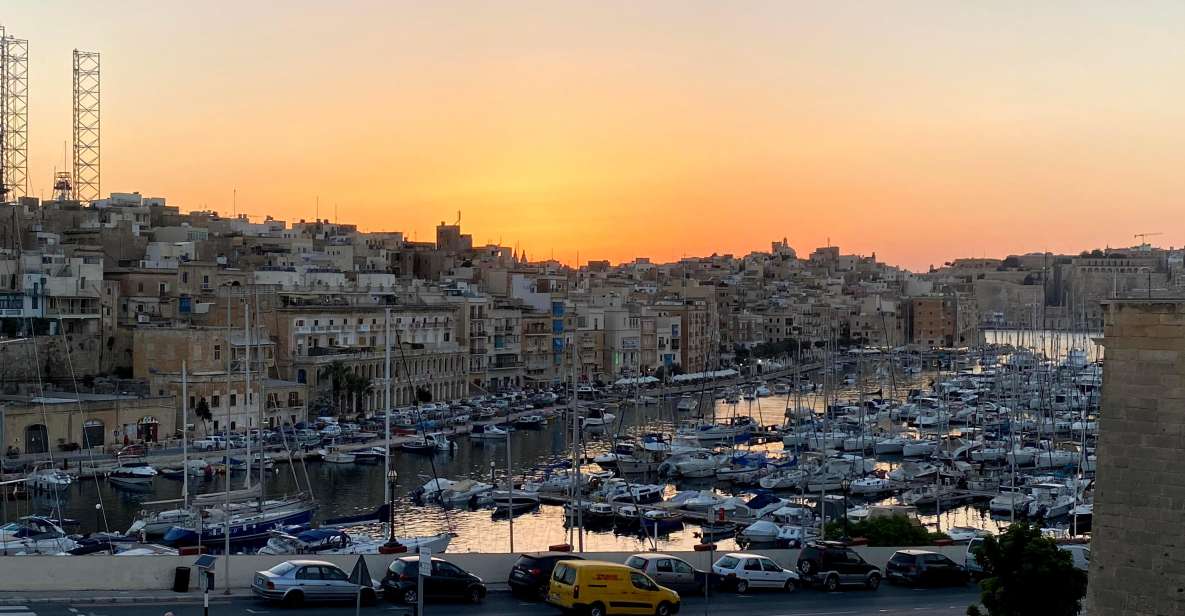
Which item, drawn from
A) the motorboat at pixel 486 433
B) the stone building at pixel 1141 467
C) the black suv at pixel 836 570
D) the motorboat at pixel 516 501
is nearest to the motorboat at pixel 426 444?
the motorboat at pixel 486 433

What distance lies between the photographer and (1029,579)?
37.8 feet

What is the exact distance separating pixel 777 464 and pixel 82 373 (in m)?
20.8

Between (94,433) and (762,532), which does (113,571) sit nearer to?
(762,532)

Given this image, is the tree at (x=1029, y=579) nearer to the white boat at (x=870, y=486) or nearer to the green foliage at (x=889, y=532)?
the green foliage at (x=889, y=532)

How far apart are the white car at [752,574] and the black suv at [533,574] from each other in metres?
1.88

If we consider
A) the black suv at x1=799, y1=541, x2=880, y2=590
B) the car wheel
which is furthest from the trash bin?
the black suv at x1=799, y1=541, x2=880, y2=590

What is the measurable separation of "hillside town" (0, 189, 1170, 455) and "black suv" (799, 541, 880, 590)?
4962mm

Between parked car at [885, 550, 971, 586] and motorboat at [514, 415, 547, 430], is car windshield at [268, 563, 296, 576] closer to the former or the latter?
parked car at [885, 550, 971, 586]

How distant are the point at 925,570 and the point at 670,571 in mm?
3070

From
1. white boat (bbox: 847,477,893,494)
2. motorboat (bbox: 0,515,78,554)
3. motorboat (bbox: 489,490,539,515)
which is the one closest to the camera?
motorboat (bbox: 0,515,78,554)

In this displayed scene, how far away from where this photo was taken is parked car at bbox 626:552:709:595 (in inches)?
563

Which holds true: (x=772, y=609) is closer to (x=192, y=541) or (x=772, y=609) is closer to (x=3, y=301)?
(x=192, y=541)

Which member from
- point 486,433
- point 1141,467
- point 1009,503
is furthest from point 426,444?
point 1141,467

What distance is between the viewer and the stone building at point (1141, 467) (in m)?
9.53
